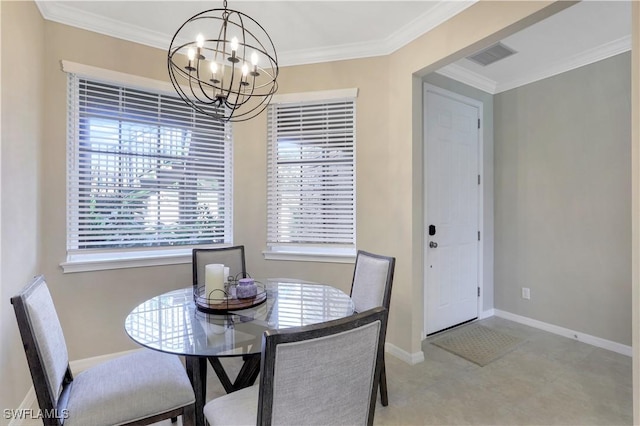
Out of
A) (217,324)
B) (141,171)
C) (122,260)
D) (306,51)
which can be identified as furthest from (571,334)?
(141,171)

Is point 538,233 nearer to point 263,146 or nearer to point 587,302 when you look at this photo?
point 587,302

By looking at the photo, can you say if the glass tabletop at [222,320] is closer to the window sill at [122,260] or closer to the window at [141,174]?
the window sill at [122,260]

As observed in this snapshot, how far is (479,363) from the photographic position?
101 inches

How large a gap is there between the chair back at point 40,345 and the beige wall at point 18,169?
0.62 m

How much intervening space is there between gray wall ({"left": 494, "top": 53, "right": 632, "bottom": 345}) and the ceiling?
0.37 meters

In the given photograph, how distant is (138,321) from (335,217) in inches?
71.5

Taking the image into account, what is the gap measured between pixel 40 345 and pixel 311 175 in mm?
2232

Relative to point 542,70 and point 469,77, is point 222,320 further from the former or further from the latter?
point 542,70

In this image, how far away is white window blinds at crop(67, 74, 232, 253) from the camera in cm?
241

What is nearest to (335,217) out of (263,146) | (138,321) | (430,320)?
(263,146)

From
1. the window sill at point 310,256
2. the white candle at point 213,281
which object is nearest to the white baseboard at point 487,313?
the window sill at point 310,256

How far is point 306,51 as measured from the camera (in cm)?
287

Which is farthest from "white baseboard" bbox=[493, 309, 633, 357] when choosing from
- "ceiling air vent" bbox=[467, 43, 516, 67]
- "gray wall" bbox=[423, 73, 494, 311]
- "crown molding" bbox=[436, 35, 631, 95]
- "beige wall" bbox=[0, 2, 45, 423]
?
"beige wall" bbox=[0, 2, 45, 423]

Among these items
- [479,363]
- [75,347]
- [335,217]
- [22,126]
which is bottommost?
[479,363]
